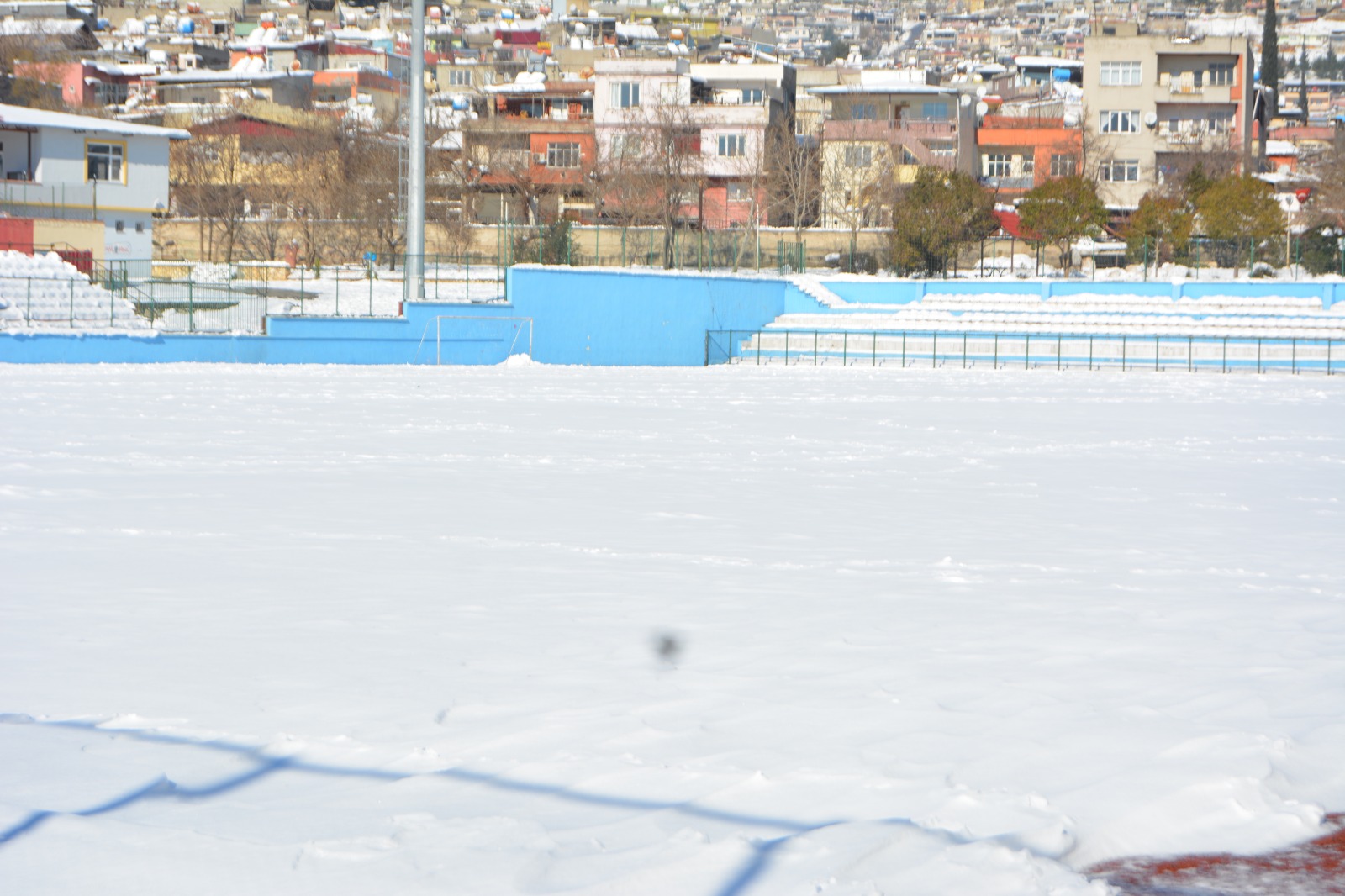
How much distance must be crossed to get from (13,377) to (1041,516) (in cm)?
2172

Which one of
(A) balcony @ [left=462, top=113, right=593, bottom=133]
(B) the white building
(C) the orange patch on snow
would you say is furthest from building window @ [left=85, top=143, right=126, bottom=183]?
(C) the orange patch on snow

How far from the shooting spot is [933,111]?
78.2m

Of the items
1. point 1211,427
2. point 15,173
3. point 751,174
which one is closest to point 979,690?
point 1211,427

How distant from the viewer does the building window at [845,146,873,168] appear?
2621 inches

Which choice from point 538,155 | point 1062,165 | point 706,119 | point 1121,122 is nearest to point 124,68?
point 538,155

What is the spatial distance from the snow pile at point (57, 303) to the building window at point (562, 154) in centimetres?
4389

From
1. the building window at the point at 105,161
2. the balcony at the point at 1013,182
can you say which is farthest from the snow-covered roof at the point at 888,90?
the building window at the point at 105,161

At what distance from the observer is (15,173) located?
181ft

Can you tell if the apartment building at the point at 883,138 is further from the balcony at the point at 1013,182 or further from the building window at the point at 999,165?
the building window at the point at 999,165

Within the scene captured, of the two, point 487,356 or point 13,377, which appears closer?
point 13,377

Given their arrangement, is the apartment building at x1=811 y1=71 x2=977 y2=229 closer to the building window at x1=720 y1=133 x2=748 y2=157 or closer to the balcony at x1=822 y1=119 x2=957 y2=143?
the balcony at x1=822 y1=119 x2=957 y2=143

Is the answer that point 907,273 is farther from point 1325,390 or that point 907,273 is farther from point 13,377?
point 13,377

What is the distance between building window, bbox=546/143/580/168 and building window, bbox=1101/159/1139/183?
27.8 m

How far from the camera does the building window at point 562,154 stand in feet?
255
